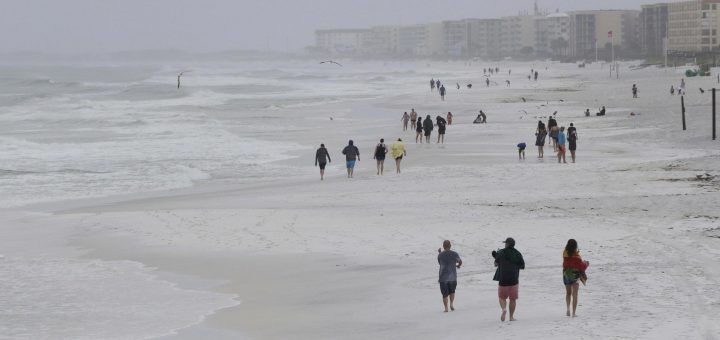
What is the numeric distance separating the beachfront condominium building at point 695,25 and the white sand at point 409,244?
454 ft

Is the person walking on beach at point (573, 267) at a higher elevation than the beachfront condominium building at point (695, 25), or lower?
lower

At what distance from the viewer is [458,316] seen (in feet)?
42.9

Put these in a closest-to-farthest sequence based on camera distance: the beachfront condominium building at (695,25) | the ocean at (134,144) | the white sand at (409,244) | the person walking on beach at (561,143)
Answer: the white sand at (409,244) < the person walking on beach at (561,143) < the ocean at (134,144) < the beachfront condominium building at (695,25)

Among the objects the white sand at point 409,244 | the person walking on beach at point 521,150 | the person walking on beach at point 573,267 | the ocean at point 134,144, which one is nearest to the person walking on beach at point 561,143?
the white sand at point 409,244

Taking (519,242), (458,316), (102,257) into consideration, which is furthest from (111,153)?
(458,316)

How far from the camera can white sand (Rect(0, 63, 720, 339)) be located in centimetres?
1302

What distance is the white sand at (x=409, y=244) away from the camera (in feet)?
42.7

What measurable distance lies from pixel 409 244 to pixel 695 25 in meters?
159

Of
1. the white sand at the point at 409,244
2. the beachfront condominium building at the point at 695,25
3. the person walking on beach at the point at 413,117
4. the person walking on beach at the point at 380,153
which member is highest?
the beachfront condominium building at the point at 695,25

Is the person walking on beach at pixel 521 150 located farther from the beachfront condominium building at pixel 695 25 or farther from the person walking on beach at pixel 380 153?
the beachfront condominium building at pixel 695 25

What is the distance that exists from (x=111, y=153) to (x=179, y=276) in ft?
74.4

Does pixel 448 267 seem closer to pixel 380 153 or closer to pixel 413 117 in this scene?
pixel 380 153

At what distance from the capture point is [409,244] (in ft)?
59.7

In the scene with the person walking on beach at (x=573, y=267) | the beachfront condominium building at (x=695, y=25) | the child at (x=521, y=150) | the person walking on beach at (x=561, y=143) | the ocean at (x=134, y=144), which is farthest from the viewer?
the beachfront condominium building at (x=695, y=25)
